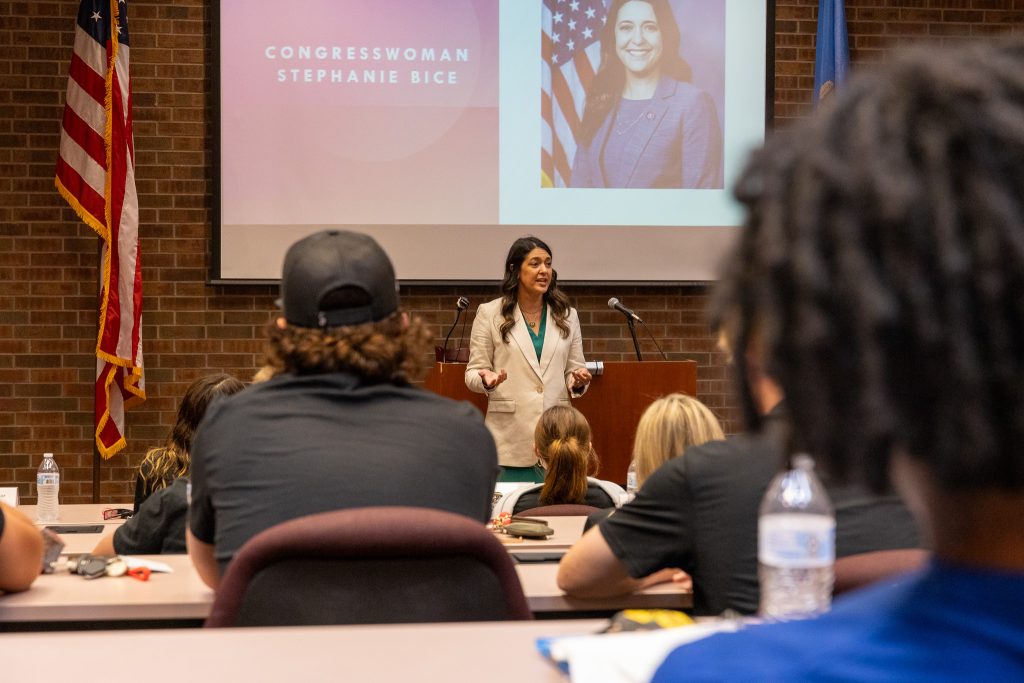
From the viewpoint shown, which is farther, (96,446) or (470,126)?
(470,126)

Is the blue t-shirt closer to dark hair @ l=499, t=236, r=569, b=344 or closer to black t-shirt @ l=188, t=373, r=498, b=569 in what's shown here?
black t-shirt @ l=188, t=373, r=498, b=569

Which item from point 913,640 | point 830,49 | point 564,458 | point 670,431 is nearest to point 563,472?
point 564,458

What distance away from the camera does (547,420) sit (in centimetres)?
377

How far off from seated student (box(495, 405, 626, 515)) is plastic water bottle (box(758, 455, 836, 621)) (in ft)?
5.93

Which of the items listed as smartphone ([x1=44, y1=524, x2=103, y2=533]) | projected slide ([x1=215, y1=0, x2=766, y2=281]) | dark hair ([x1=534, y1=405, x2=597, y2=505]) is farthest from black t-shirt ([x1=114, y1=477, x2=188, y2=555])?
projected slide ([x1=215, y1=0, x2=766, y2=281])

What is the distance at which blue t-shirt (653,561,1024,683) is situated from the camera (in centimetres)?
47

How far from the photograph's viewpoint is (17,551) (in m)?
1.86

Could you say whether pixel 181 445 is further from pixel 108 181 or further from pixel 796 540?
pixel 108 181

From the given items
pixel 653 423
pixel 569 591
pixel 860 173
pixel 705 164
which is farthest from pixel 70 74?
pixel 860 173

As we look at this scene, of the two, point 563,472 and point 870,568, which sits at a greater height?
point 870,568

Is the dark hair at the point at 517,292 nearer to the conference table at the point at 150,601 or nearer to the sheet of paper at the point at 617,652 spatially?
the conference table at the point at 150,601

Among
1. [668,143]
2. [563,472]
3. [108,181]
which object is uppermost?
[668,143]

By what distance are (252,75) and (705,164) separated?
2.67 meters

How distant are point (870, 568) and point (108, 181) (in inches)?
203
